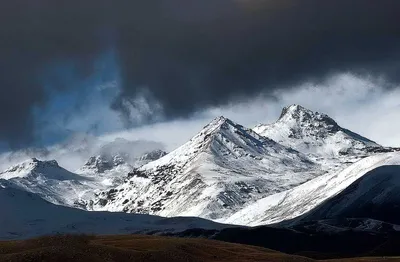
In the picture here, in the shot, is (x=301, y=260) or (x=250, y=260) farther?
Answer: (x=250, y=260)

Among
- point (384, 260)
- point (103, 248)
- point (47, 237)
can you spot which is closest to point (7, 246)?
point (47, 237)

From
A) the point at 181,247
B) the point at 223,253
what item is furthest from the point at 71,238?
the point at 223,253

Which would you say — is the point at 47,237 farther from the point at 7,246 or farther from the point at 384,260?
the point at 384,260

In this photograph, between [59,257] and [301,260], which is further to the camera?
[301,260]

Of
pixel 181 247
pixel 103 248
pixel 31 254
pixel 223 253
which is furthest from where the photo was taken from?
pixel 223 253

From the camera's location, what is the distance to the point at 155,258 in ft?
350

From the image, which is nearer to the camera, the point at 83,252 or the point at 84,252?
the point at 83,252

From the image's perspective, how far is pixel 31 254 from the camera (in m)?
91.1

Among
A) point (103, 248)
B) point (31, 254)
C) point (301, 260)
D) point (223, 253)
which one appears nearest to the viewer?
point (31, 254)

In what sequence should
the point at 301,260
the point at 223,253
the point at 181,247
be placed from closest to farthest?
the point at 301,260
the point at 181,247
the point at 223,253

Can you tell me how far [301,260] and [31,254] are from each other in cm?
5252

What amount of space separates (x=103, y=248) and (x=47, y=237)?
9.48 metres

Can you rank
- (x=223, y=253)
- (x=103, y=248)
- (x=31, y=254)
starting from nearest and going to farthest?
(x=31, y=254), (x=103, y=248), (x=223, y=253)

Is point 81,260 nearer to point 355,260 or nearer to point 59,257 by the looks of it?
point 59,257
